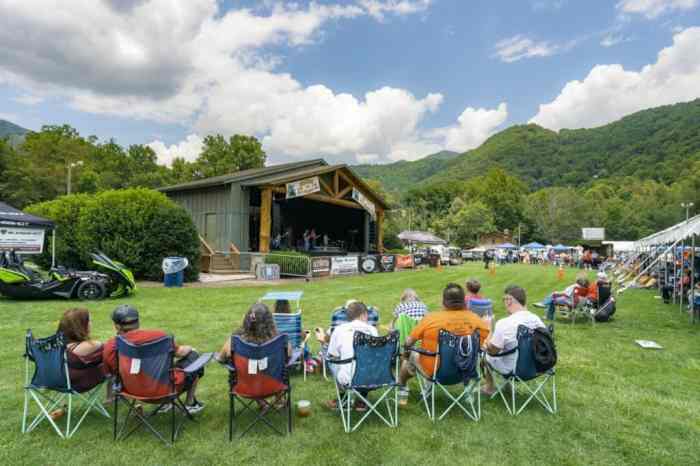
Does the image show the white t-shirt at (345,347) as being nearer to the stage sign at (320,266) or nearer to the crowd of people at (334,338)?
the crowd of people at (334,338)

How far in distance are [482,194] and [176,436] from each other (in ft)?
271

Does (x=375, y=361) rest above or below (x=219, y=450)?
above

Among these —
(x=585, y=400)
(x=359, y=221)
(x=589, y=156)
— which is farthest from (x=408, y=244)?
(x=589, y=156)

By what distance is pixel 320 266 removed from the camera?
17.1 metres

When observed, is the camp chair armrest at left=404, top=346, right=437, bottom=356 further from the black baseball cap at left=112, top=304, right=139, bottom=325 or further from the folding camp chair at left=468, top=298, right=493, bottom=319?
the black baseball cap at left=112, top=304, right=139, bottom=325

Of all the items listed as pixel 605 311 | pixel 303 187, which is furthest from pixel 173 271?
pixel 605 311

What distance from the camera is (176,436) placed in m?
3.30

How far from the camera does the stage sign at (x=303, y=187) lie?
61.1 ft

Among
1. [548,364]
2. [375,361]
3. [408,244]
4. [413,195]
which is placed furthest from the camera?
[413,195]

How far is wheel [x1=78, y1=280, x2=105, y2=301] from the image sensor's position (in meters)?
9.37

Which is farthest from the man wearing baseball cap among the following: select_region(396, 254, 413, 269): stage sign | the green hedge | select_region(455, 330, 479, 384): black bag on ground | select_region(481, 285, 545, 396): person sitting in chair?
select_region(396, 254, 413, 269): stage sign

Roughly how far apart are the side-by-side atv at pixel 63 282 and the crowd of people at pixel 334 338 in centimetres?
671

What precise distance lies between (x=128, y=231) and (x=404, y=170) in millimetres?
99818

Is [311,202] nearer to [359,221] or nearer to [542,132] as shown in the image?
[359,221]
